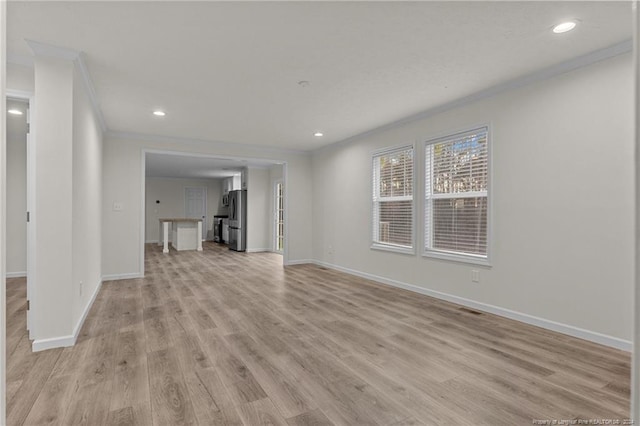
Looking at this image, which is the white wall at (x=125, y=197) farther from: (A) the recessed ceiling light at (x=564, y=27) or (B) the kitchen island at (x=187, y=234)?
(A) the recessed ceiling light at (x=564, y=27)

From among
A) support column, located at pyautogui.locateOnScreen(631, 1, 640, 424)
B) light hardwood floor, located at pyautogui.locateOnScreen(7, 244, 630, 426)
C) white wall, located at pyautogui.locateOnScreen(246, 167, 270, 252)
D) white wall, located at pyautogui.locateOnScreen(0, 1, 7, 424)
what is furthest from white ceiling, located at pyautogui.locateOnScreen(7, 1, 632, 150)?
white wall, located at pyautogui.locateOnScreen(246, 167, 270, 252)

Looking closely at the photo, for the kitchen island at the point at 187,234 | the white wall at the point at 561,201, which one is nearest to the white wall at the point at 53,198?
the white wall at the point at 561,201

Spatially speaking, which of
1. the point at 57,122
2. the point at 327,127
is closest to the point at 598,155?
the point at 327,127

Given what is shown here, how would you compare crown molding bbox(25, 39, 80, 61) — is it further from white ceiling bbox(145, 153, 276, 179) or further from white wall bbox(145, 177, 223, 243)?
white wall bbox(145, 177, 223, 243)

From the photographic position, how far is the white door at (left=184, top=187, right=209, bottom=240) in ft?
40.8

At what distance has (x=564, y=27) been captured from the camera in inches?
92.3

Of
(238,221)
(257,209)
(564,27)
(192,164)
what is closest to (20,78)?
(564,27)

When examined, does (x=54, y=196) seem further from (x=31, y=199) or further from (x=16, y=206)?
(x=16, y=206)

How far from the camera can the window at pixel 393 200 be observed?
4668 millimetres

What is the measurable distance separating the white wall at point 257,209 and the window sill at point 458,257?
580cm

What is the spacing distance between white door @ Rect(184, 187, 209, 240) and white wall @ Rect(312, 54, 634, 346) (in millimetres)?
10455

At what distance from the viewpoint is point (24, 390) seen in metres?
2.00

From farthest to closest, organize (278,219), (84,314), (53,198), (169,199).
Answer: (169,199), (278,219), (84,314), (53,198)

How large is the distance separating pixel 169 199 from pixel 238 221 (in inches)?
171
